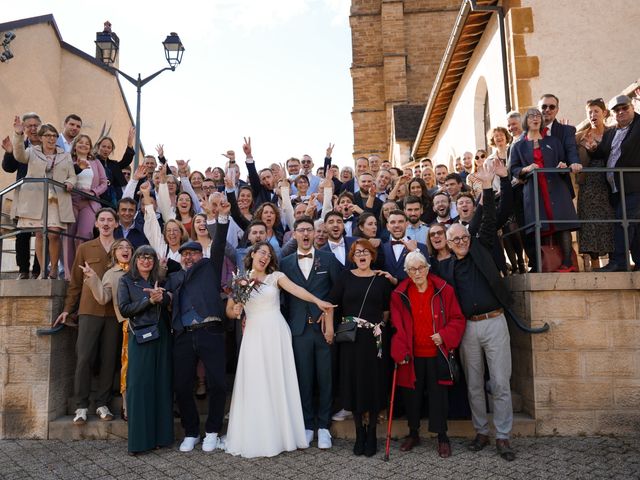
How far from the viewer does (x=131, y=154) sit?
835cm

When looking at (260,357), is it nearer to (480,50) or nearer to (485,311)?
(485,311)

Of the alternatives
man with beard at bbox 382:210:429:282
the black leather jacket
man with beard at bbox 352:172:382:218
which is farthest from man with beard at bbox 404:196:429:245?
the black leather jacket

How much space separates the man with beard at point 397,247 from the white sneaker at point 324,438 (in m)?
1.73

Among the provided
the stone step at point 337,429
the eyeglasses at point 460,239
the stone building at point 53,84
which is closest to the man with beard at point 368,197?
the eyeglasses at point 460,239

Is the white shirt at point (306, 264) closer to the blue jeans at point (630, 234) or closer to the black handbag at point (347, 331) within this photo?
the black handbag at point (347, 331)

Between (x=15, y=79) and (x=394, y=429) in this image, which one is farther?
(x=15, y=79)

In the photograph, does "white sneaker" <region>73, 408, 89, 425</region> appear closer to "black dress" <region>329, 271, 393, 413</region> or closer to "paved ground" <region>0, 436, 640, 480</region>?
"paved ground" <region>0, 436, 640, 480</region>

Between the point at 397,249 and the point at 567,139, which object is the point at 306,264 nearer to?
the point at 397,249

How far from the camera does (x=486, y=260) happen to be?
5.39m

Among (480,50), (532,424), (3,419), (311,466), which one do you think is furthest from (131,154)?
(480,50)

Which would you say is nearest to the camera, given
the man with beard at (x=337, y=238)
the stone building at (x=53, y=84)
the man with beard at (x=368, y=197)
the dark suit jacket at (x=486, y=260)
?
the dark suit jacket at (x=486, y=260)

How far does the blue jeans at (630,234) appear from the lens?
19.0 feet

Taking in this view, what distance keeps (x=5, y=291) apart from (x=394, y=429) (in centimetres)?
442

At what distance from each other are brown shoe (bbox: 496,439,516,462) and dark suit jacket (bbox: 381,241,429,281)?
1.84 metres
